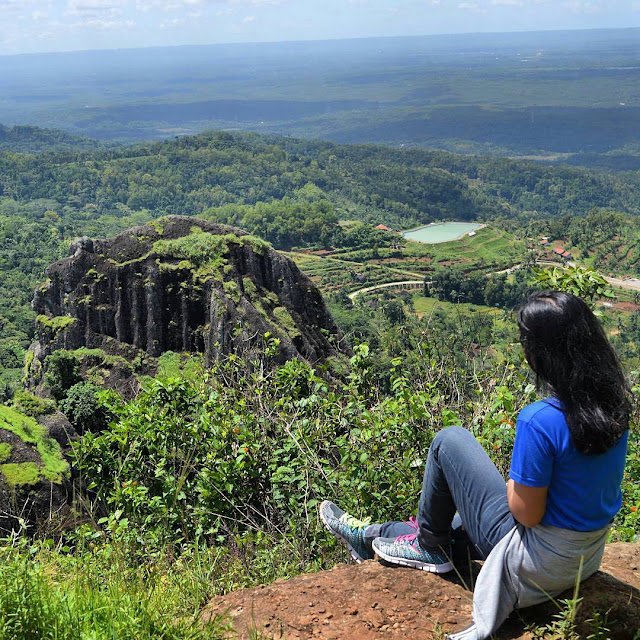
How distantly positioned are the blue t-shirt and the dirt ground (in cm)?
42

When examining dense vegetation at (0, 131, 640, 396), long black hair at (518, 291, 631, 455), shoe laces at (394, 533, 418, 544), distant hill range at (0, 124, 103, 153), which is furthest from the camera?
distant hill range at (0, 124, 103, 153)

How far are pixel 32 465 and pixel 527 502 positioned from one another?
9.39 metres

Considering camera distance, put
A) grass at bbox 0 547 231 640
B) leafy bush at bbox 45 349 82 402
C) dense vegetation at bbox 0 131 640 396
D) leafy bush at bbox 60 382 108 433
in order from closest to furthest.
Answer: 1. grass at bbox 0 547 231 640
2. leafy bush at bbox 60 382 108 433
3. leafy bush at bbox 45 349 82 402
4. dense vegetation at bbox 0 131 640 396

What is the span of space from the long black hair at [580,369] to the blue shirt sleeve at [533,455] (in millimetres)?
133

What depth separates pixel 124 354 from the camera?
21688 mm

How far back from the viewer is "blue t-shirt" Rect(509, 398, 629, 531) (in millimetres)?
2787

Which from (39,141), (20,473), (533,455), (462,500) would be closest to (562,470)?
(533,455)

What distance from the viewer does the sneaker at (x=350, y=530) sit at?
3.89m

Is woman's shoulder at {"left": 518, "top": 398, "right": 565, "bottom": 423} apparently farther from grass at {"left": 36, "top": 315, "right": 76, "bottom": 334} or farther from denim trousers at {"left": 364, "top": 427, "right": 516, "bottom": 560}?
grass at {"left": 36, "top": 315, "right": 76, "bottom": 334}

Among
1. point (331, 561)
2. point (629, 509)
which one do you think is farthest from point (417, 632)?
point (629, 509)

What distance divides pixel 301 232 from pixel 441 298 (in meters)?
34.2

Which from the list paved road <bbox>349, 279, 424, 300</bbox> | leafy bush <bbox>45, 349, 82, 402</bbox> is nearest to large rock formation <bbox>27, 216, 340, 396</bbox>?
leafy bush <bbox>45, 349, 82, 402</bbox>

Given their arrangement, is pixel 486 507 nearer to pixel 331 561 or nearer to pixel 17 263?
pixel 331 561

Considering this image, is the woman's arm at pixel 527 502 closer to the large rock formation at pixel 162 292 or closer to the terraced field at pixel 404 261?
the large rock formation at pixel 162 292
